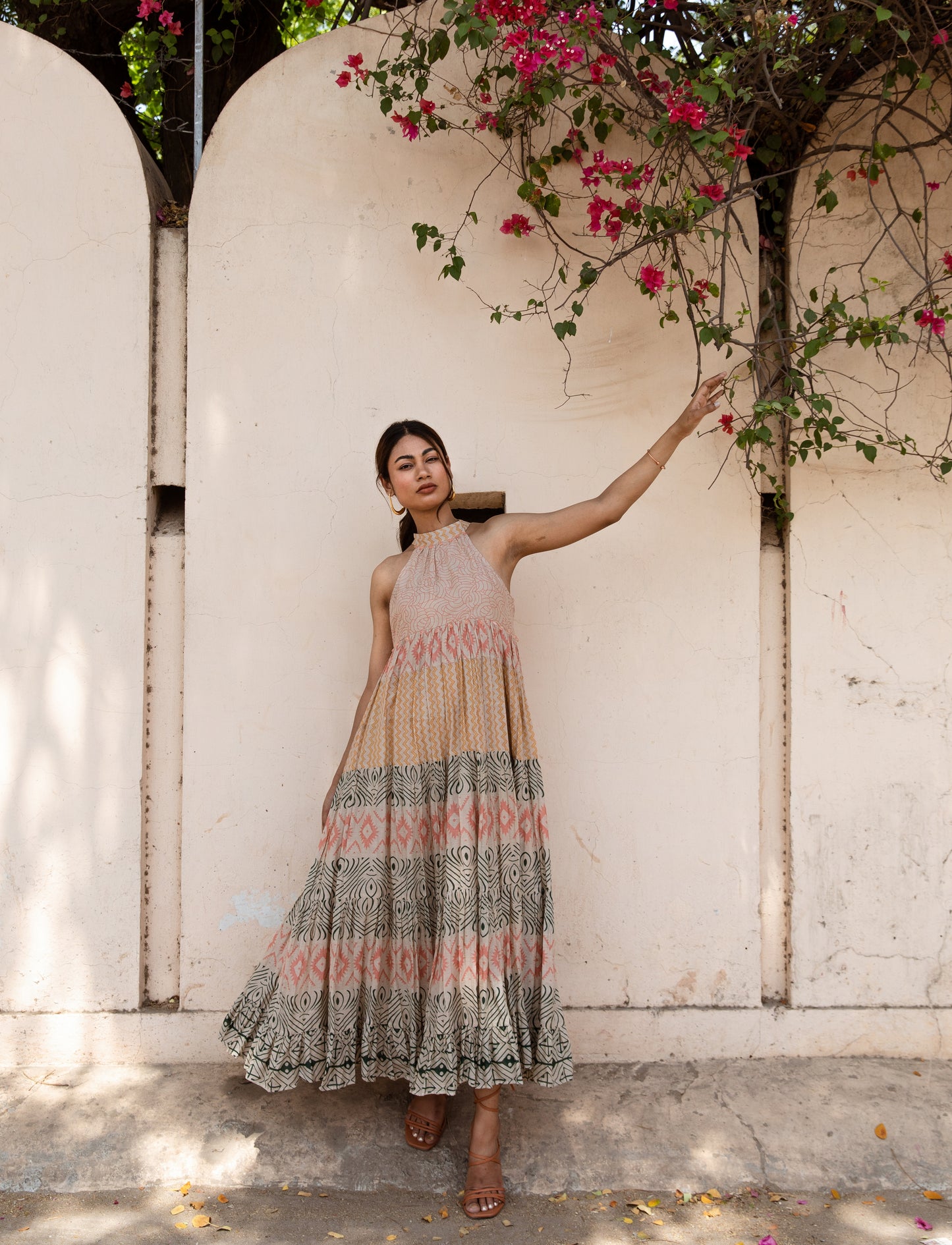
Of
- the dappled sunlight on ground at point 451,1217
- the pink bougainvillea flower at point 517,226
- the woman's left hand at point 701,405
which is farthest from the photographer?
the pink bougainvillea flower at point 517,226

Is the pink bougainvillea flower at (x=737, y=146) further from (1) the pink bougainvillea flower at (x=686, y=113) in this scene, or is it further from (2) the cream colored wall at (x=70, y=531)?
(2) the cream colored wall at (x=70, y=531)

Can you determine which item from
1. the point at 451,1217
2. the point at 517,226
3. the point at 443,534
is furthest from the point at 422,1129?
the point at 517,226

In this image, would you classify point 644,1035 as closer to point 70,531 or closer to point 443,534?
point 443,534

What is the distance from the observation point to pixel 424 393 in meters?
3.12

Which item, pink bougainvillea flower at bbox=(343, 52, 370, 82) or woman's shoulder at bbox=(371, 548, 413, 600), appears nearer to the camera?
woman's shoulder at bbox=(371, 548, 413, 600)

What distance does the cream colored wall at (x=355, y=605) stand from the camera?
3.04 metres

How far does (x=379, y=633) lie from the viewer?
280 centimetres

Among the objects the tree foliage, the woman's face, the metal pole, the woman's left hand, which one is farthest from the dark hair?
the metal pole

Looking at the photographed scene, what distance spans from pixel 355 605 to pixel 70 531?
935 millimetres

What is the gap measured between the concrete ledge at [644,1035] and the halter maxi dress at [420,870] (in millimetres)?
490

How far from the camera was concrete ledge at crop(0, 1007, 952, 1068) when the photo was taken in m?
2.99

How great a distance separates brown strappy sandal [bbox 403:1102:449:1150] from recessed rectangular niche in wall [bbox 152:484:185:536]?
1881 millimetres

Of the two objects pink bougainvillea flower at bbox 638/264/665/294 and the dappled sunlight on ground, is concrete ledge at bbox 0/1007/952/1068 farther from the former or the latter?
pink bougainvillea flower at bbox 638/264/665/294

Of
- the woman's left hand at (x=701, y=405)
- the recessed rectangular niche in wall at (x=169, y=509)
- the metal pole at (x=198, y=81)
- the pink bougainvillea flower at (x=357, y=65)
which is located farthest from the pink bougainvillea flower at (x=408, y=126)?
the recessed rectangular niche in wall at (x=169, y=509)
